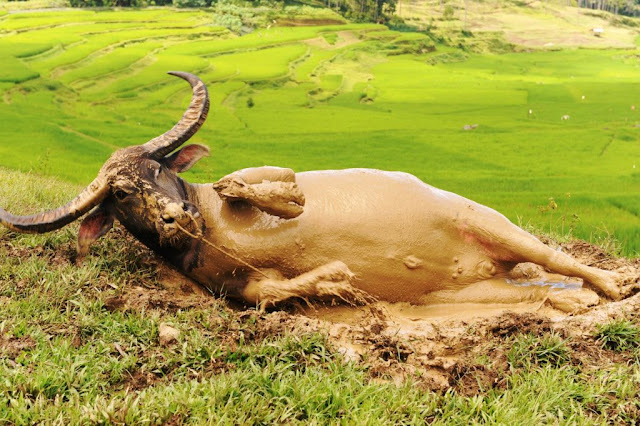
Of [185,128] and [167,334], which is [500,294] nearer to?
[167,334]

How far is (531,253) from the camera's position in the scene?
15.5 feet

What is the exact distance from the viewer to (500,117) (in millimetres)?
12625

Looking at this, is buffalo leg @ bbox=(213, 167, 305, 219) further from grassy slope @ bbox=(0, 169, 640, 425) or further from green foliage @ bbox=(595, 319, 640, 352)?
green foliage @ bbox=(595, 319, 640, 352)

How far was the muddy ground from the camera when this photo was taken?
12.2ft

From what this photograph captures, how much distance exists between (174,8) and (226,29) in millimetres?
1353

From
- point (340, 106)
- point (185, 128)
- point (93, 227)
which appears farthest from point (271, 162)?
point (93, 227)

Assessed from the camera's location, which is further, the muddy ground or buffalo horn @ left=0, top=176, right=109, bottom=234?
buffalo horn @ left=0, top=176, right=109, bottom=234

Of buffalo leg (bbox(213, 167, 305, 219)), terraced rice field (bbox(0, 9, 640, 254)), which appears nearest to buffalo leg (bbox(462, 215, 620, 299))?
buffalo leg (bbox(213, 167, 305, 219))

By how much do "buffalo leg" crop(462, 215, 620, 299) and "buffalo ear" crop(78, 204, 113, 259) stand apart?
2628mm

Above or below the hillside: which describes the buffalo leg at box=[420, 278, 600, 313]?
below

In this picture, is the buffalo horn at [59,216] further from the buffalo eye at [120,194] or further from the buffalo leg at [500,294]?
the buffalo leg at [500,294]

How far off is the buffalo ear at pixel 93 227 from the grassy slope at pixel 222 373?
21cm

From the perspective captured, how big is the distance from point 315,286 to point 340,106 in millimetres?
9056

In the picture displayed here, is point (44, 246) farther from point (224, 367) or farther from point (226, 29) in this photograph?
point (226, 29)
